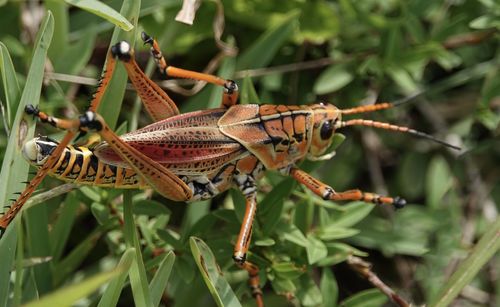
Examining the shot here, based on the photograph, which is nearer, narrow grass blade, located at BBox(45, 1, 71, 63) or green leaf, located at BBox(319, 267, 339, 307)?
green leaf, located at BBox(319, 267, 339, 307)

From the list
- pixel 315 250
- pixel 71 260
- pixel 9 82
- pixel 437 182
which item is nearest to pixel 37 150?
pixel 9 82

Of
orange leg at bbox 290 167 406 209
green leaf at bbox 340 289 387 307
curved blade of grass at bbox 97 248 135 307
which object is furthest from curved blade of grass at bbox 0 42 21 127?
green leaf at bbox 340 289 387 307

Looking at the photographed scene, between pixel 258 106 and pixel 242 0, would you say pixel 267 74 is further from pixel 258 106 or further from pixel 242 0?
Result: pixel 258 106

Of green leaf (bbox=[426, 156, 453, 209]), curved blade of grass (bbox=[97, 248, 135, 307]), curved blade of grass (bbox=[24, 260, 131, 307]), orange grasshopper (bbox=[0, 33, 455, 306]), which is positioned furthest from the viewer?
green leaf (bbox=[426, 156, 453, 209])

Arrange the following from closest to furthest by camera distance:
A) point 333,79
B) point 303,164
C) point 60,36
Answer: point 303,164
point 60,36
point 333,79

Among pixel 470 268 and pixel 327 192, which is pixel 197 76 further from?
pixel 470 268

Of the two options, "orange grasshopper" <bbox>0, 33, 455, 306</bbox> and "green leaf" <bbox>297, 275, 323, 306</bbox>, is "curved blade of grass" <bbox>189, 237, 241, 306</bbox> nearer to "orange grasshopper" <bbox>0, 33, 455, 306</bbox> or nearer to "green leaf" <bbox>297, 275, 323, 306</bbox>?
"orange grasshopper" <bbox>0, 33, 455, 306</bbox>

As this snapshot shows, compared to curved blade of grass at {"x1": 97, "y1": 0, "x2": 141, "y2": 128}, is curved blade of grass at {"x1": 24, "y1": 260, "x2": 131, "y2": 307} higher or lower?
curved blade of grass at {"x1": 97, "y1": 0, "x2": 141, "y2": 128}

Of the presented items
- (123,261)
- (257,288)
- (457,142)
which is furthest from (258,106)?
(457,142)
